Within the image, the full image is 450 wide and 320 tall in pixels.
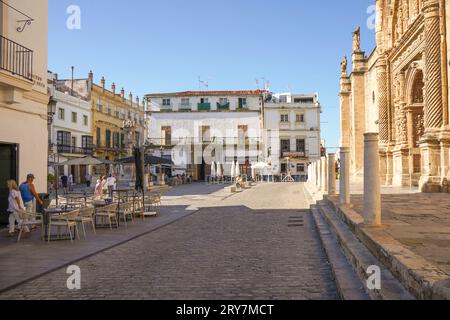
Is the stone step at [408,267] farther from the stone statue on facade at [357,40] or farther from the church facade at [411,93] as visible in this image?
the stone statue on facade at [357,40]

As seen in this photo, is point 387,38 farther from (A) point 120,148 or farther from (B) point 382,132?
(A) point 120,148

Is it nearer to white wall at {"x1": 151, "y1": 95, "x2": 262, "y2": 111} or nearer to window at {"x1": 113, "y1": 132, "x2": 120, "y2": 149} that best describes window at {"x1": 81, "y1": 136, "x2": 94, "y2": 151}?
window at {"x1": 113, "y1": 132, "x2": 120, "y2": 149}

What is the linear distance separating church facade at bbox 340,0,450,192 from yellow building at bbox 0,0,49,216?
1260cm

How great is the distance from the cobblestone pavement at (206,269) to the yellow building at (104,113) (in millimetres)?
38225

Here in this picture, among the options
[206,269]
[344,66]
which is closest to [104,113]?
[344,66]

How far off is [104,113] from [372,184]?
161 ft

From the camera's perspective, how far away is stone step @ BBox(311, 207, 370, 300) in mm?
4602

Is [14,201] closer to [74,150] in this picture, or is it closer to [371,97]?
[371,97]

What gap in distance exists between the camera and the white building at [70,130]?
41.9 metres

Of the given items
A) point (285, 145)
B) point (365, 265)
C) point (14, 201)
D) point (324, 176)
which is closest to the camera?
point (365, 265)

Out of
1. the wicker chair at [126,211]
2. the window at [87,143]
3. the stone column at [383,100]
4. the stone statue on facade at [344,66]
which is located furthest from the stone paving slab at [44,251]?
the window at [87,143]

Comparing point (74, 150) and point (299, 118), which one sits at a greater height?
point (299, 118)

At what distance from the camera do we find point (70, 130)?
4481 centimetres
